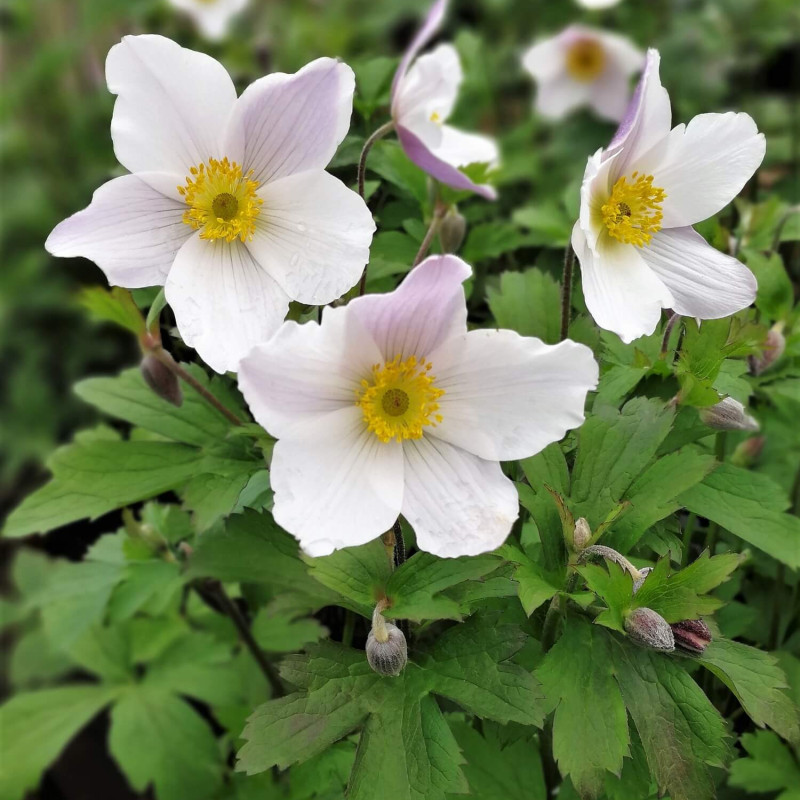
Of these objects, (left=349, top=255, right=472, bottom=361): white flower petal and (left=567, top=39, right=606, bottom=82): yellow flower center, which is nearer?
(left=349, top=255, right=472, bottom=361): white flower petal

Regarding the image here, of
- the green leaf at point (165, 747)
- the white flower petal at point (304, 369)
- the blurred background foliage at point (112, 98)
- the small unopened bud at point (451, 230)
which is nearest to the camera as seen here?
the white flower petal at point (304, 369)

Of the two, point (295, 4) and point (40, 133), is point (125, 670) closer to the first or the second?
point (40, 133)

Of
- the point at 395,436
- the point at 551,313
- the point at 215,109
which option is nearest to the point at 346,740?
the point at 395,436

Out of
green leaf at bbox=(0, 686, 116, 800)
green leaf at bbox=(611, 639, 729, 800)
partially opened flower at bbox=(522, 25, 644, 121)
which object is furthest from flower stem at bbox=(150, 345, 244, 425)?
partially opened flower at bbox=(522, 25, 644, 121)

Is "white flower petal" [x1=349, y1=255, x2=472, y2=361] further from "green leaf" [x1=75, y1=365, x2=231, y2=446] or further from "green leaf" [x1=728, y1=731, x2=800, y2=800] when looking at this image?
"green leaf" [x1=728, y1=731, x2=800, y2=800]

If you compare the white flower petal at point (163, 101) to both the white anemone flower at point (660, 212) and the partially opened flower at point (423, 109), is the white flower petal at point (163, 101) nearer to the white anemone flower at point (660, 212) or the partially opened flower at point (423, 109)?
the partially opened flower at point (423, 109)

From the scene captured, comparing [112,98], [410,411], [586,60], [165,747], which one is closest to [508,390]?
[410,411]

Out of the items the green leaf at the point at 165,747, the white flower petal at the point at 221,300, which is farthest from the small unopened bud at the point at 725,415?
the green leaf at the point at 165,747
